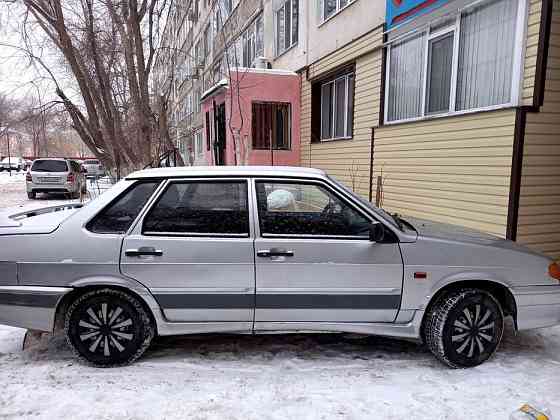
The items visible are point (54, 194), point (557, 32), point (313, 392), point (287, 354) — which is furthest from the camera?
point (54, 194)

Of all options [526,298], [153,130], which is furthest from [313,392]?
[153,130]

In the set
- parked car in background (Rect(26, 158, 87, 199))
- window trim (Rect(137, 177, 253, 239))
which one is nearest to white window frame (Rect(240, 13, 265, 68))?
parked car in background (Rect(26, 158, 87, 199))

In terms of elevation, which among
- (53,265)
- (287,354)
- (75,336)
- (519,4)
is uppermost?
(519,4)

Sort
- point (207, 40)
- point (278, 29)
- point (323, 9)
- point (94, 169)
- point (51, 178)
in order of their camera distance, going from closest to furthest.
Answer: point (323, 9), point (278, 29), point (51, 178), point (207, 40), point (94, 169)

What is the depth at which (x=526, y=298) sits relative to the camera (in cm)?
325

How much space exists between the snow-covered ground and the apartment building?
2667 mm

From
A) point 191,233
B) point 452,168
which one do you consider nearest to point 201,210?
point 191,233

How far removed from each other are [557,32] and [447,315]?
4256 millimetres

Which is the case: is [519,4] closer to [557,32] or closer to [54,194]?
[557,32]

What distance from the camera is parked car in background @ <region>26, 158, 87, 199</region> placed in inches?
638

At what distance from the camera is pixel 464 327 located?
3184mm

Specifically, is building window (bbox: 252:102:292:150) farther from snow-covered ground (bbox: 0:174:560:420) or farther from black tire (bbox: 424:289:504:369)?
black tire (bbox: 424:289:504:369)

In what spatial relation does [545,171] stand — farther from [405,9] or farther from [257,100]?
[257,100]

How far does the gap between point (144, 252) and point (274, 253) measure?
1.00 m
